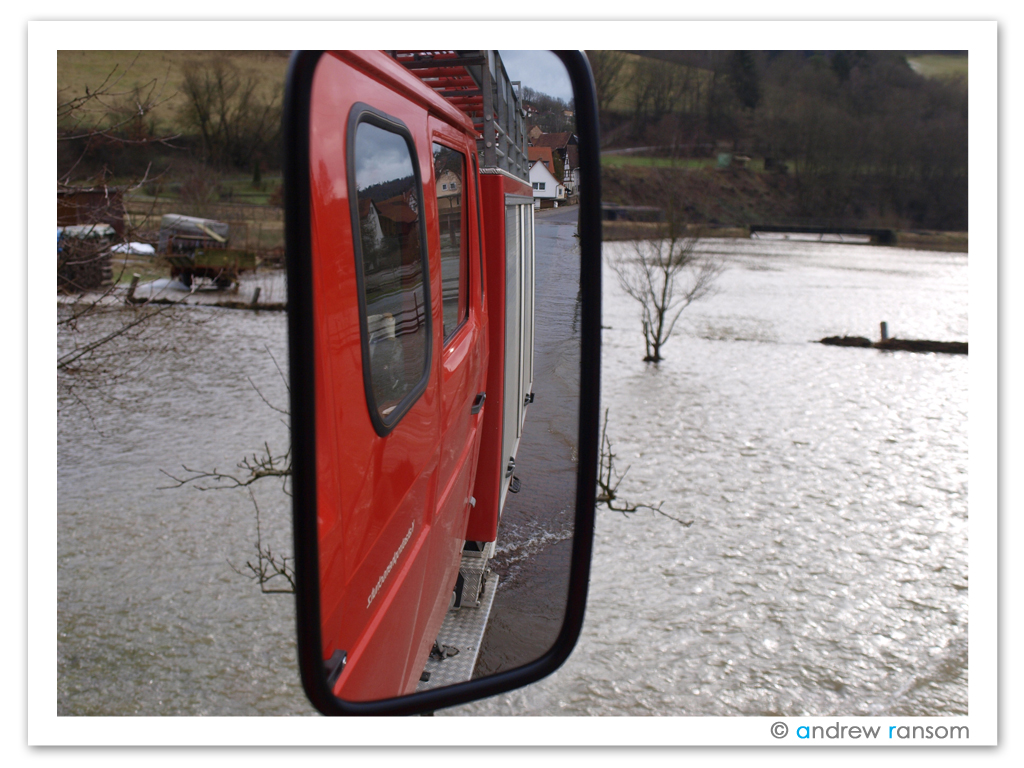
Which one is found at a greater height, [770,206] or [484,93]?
[770,206]

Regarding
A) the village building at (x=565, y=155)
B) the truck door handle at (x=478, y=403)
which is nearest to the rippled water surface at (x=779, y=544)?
the truck door handle at (x=478, y=403)

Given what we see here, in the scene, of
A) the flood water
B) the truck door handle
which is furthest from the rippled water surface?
the truck door handle

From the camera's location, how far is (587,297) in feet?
4.09

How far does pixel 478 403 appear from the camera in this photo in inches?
100

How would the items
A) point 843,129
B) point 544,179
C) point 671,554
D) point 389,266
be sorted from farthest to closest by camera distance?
point 843,129 → point 671,554 → point 544,179 → point 389,266

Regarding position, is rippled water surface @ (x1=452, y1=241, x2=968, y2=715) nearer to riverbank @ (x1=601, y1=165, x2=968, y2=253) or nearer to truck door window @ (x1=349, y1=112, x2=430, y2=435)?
truck door window @ (x1=349, y1=112, x2=430, y2=435)

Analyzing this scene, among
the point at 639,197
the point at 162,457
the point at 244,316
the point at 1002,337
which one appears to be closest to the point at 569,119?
the point at 1002,337

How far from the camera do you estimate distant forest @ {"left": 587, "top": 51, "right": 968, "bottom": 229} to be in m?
49.9

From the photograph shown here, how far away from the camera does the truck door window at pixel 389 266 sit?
125 centimetres

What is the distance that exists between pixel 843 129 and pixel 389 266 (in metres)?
61.3

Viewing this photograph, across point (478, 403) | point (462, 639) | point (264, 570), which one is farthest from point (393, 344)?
point (264, 570)

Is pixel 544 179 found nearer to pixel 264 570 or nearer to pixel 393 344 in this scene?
pixel 393 344

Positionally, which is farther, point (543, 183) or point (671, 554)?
point (671, 554)

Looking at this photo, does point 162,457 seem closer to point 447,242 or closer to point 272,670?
point 272,670
